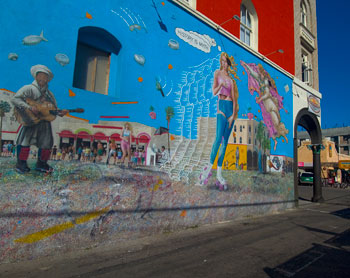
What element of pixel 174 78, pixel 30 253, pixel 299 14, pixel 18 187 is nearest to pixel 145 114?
pixel 174 78

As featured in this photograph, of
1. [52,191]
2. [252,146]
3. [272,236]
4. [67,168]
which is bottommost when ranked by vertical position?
[272,236]

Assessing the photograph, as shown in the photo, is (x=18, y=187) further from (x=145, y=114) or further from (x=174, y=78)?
(x=174, y=78)

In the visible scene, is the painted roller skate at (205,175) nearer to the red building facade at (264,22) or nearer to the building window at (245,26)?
the red building facade at (264,22)

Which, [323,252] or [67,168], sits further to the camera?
[323,252]

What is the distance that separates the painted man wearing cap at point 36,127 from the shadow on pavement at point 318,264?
4.43 metres

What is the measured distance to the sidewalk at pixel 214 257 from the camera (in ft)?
12.9

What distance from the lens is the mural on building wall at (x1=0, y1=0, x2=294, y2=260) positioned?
4.30m

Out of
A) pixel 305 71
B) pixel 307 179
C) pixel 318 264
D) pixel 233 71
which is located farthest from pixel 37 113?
pixel 307 179

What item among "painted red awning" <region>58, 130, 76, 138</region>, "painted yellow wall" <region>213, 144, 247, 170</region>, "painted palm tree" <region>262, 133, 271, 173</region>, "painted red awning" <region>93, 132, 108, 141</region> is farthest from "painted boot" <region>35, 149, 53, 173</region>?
"painted palm tree" <region>262, 133, 271, 173</region>

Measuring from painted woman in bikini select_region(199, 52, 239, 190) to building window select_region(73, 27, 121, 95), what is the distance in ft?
11.4

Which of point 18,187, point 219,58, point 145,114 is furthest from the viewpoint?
point 219,58

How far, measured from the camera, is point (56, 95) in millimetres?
4676

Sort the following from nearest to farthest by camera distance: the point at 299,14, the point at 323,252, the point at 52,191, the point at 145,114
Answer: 1. the point at 52,191
2. the point at 323,252
3. the point at 145,114
4. the point at 299,14

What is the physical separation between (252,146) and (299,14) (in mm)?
8808
